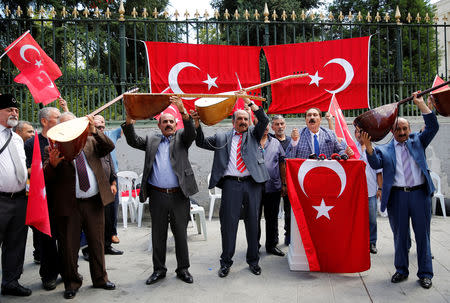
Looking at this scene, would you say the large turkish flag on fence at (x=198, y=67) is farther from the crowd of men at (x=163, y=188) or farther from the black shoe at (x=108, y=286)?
the black shoe at (x=108, y=286)

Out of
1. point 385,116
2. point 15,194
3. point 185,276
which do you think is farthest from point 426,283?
point 15,194

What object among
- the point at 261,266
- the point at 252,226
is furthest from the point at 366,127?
the point at 261,266

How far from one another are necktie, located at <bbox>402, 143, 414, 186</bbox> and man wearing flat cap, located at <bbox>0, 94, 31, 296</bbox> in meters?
3.95

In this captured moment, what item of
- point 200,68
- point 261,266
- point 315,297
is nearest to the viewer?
point 315,297

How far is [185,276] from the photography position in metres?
4.12

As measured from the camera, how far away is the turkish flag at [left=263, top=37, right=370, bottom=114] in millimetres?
7918

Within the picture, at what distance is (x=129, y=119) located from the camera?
390 centimetres

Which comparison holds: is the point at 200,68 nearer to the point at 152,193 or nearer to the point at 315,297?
the point at 152,193

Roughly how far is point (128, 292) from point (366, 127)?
9.64ft

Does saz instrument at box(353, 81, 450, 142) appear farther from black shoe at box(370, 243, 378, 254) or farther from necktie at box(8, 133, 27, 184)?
necktie at box(8, 133, 27, 184)

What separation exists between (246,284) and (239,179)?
45.9 inches

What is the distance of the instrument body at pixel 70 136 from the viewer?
3.29 meters

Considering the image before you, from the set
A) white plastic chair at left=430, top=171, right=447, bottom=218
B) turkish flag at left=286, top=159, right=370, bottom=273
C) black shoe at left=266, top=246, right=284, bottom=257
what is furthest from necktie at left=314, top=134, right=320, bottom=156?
white plastic chair at left=430, top=171, right=447, bottom=218

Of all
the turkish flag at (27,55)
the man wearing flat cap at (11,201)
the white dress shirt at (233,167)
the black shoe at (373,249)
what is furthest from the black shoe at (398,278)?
the turkish flag at (27,55)
